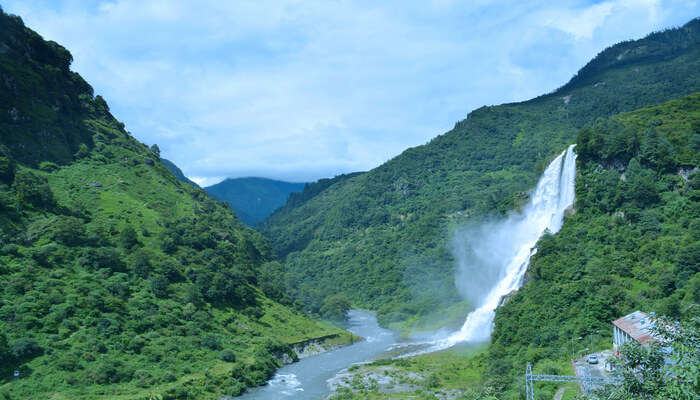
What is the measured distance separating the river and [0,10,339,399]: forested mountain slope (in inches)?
136

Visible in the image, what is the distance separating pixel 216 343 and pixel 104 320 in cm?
1883

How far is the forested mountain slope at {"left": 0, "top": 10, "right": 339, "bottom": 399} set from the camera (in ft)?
198

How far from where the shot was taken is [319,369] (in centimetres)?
8519

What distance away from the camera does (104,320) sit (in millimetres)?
67500

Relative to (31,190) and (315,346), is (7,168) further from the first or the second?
(315,346)

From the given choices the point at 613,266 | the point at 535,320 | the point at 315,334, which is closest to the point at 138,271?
the point at 315,334

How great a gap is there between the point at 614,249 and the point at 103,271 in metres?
81.7

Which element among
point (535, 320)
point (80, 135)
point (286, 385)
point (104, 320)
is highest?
point (80, 135)

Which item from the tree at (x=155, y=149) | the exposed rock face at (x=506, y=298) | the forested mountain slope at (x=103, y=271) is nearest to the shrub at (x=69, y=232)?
the forested mountain slope at (x=103, y=271)

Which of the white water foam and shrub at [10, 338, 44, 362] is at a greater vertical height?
shrub at [10, 338, 44, 362]

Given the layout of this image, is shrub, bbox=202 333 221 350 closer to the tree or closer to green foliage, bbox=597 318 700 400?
green foliage, bbox=597 318 700 400

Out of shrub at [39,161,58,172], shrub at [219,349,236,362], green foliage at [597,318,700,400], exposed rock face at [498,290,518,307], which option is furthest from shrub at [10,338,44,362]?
exposed rock face at [498,290,518,307]

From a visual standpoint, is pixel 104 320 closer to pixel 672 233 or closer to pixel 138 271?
pixel 138 271

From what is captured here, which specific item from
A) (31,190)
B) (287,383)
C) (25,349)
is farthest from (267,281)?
(25,349)
